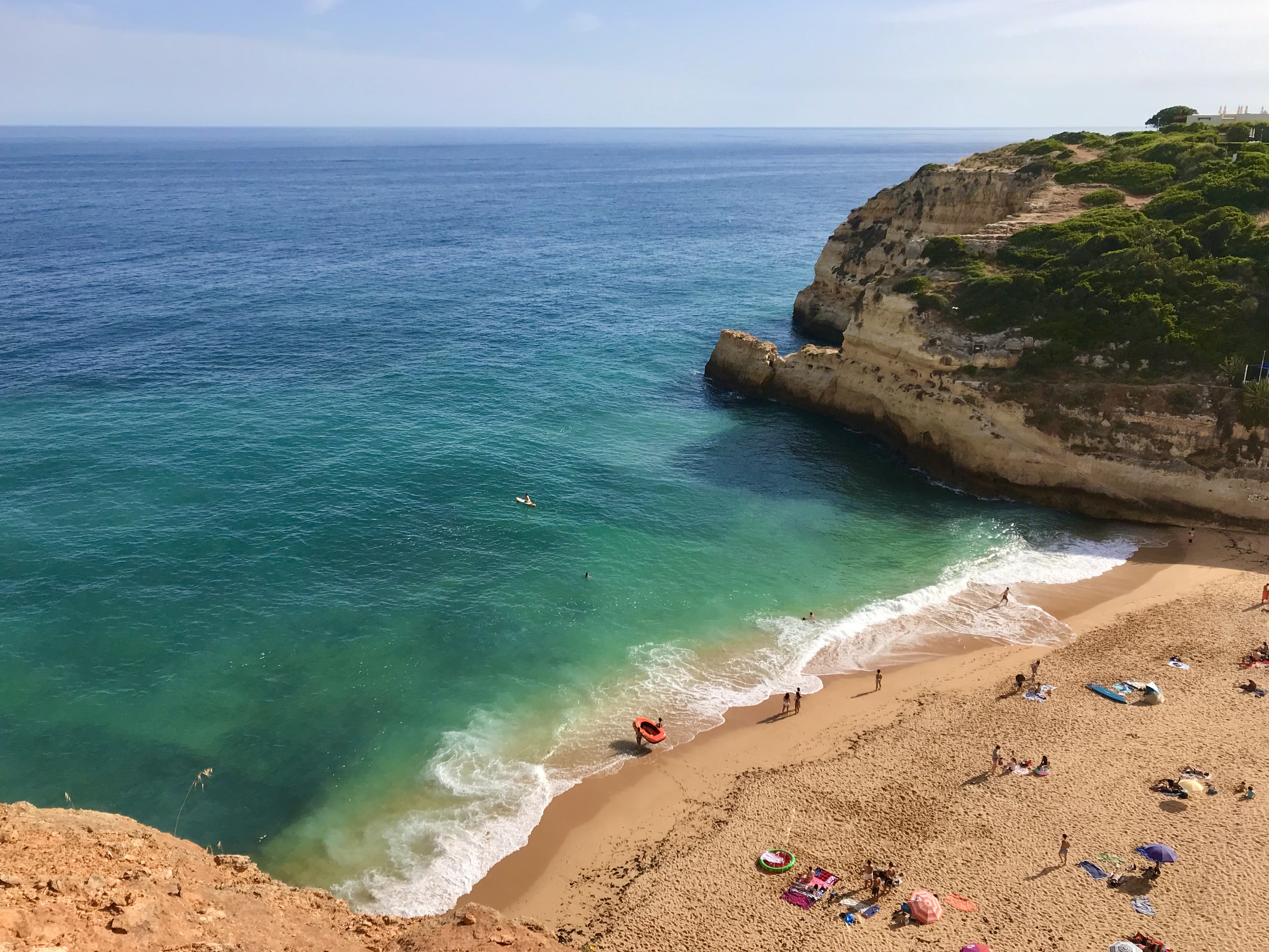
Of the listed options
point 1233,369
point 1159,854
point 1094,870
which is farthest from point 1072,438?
point 1094,870

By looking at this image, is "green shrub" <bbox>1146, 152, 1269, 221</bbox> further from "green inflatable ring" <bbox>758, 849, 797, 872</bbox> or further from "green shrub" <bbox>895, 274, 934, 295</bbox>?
"green inflatable ring" <bbox>758, 849, 797, 872</bbox>

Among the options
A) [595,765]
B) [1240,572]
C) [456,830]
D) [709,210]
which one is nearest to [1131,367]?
[1240,572]

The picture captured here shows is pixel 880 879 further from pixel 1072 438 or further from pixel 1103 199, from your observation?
pixel 1103 199

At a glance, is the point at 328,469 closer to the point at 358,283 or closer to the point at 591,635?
the point at 591,635

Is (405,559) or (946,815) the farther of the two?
(405,559)

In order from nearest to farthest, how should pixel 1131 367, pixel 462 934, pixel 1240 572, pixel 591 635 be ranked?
pixel 462 934
pixel 591 635
pixel 1240 572
pixel 1131 367

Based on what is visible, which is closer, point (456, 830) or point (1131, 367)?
point (456, 830)
